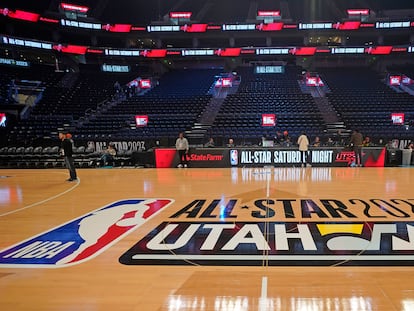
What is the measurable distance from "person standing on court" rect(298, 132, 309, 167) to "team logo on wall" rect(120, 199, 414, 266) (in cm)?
566

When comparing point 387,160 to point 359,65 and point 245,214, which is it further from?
point 359,65

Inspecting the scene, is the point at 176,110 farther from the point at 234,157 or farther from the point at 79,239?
the point at 79,239

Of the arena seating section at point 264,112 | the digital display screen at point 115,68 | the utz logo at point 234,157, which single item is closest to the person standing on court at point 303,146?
the utz logo at point 234,157

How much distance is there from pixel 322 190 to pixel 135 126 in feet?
46.1

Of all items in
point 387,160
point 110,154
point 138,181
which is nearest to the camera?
point 138,181

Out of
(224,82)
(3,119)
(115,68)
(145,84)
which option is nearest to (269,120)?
(224,82)

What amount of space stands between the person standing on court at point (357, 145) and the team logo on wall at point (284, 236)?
589 cm

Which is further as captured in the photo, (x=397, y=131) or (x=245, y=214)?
(x=397, y=131)

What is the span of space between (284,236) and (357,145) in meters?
8.67

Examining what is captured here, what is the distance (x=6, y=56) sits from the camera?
24641 millimetres

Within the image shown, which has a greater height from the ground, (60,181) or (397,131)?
(397,131)

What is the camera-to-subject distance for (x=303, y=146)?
11109 mm

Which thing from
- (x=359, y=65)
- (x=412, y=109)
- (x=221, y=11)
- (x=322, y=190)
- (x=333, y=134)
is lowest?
(x=322, y=190)

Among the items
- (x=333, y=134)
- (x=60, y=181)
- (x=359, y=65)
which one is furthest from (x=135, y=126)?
(x=359, y=65)
